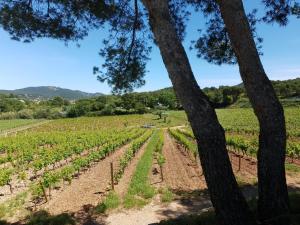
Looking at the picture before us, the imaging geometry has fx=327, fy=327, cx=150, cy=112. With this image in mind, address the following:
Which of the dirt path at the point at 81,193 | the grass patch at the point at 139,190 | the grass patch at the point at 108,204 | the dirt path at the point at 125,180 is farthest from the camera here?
the dirt path at the point at 125,180

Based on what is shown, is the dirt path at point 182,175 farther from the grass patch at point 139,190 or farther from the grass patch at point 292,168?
the grass patch at point 292,168

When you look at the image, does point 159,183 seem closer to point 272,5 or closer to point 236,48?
point 272,5

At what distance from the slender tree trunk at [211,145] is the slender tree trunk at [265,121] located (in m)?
0.50

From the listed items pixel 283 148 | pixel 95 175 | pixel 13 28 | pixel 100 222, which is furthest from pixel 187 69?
pixel 95 175

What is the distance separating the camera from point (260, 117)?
457 cm

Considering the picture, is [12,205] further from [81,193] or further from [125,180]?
[125,180]

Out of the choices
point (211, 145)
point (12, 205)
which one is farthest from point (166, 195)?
point (211, 145)

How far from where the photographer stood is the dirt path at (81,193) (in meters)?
10.7

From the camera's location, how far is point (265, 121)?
451 centimetres

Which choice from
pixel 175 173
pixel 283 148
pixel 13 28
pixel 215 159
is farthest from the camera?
pixel 175 173

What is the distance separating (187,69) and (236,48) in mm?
898

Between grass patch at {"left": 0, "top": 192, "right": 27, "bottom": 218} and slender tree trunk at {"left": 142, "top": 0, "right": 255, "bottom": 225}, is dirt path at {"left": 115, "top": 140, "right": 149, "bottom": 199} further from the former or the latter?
slender tree trunk at {"left": 142, "top": 0, "right": 255, "bottom": 225}

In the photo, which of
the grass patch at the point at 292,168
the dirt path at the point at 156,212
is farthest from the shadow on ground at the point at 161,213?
the grass patch at the point at 292,168

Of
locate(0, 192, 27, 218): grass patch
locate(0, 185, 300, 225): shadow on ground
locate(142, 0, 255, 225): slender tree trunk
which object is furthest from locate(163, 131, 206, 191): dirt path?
locate(142, 0, 255, 225): slender tree trunk
